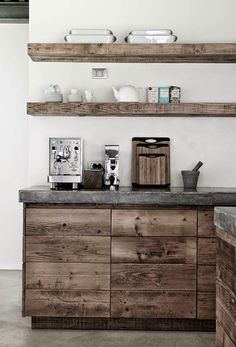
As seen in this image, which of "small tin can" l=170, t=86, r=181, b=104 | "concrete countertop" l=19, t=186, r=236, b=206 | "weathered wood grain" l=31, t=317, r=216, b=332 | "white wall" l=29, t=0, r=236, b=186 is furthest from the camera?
"white wall" l=29, t=0, r=236, b=186

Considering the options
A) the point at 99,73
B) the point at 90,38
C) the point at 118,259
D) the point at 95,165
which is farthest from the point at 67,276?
the point at 90,38

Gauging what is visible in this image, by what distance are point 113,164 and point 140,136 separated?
0.35 metres

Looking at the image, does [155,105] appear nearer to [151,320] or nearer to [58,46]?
[58,46]

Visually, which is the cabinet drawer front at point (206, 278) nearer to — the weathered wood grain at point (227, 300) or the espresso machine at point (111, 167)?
the espresso machine at point (111, 167)

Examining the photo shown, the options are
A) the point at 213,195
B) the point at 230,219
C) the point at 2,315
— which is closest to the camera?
the point at 230,219

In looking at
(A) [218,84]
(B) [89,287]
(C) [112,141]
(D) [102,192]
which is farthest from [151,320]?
(A) [218,84]

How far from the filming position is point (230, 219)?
7.23 feet

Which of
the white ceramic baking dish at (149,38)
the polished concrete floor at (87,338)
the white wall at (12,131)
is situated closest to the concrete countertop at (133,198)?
the polished concrete floor at (87,338)

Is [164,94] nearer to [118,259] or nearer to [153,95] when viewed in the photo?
[153,95]

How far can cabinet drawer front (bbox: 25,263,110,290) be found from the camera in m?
4.05

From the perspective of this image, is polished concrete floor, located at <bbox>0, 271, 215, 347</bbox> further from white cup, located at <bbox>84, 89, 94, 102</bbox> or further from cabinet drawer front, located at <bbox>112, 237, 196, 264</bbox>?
white cup, located at <bbox>84, 89, 94, 102</bbox>

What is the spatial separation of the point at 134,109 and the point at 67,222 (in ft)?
3.37

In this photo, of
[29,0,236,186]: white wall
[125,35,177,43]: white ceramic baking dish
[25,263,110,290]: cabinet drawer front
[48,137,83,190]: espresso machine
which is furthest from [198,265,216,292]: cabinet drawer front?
[125,35,177,43]: white ceramic baking dish

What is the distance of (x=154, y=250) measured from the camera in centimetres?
405
